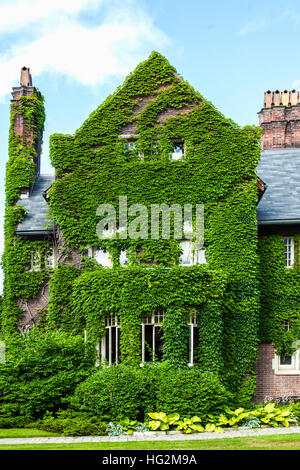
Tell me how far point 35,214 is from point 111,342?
792cm

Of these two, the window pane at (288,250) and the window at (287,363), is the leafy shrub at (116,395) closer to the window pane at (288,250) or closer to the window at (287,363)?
the window at (287,363)

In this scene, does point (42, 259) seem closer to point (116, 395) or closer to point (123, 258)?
point (123, 258)

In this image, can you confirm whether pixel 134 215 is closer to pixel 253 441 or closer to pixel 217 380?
pixel 217 380

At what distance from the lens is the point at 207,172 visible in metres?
21.5

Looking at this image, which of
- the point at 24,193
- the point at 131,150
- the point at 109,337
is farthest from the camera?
the point at 24,193

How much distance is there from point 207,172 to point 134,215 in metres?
3.24

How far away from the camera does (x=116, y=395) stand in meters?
16.8

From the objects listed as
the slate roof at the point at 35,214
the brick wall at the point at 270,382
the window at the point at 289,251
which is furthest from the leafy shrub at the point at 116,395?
the window at the point at 289,251

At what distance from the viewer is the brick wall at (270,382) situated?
21.9 metres

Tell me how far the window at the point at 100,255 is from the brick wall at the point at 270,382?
23.3ft

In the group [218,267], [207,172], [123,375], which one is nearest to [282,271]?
[218,267]

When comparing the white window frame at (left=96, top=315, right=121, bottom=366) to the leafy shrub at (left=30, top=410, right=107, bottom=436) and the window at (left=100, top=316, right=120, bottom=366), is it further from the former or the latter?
the leafy shrub at (left=30, top=410, right=107, bottom=436)

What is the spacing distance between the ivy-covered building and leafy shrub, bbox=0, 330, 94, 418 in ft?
3.85

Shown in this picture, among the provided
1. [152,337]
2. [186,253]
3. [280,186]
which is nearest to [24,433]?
[152,337]
